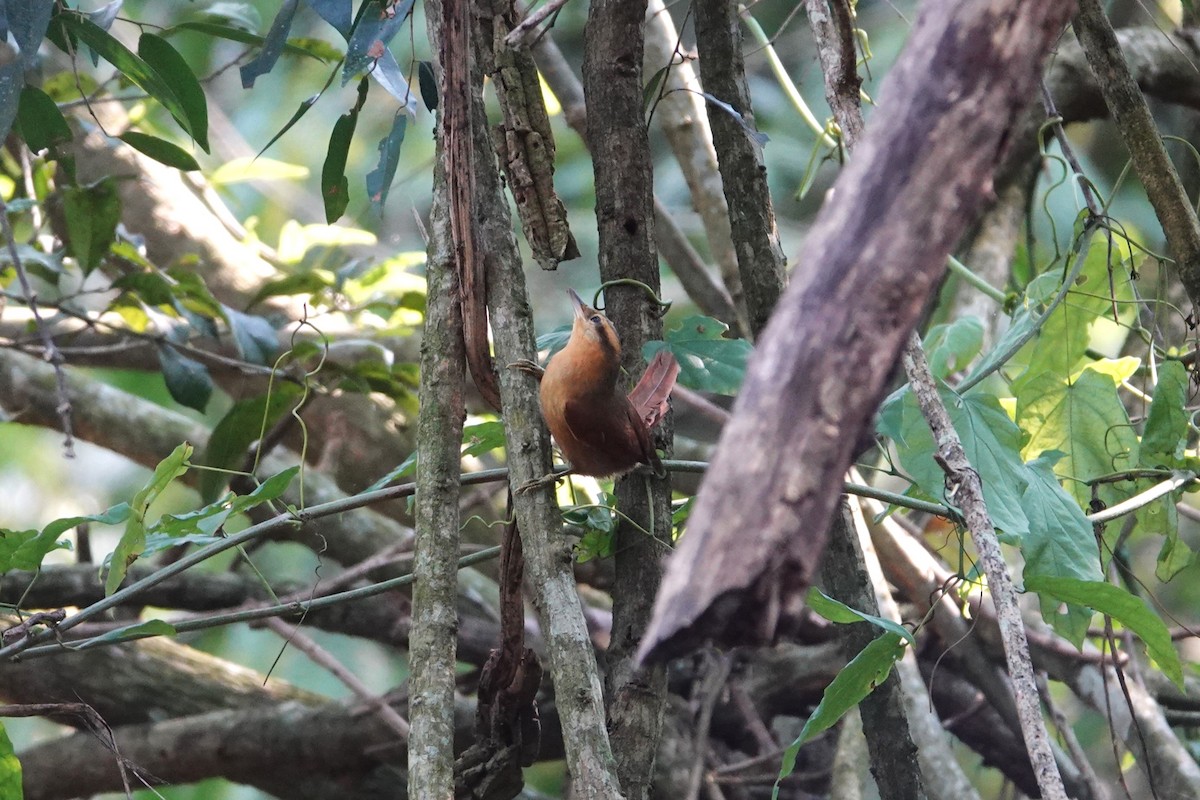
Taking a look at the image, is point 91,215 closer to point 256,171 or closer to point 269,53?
point 256,171

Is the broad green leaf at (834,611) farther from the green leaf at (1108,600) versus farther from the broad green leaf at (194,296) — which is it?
the broad green leaf at (194,296)

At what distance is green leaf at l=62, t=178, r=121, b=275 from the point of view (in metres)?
2.70

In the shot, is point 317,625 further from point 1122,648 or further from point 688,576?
point 688,576

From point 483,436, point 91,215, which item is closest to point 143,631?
point 483,436

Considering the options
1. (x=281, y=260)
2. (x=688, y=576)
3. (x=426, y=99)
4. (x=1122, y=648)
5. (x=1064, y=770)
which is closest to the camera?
(x=688, y=576)

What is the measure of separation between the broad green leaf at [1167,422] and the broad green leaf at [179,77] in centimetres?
172

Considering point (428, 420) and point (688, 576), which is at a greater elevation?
point (428, 420)

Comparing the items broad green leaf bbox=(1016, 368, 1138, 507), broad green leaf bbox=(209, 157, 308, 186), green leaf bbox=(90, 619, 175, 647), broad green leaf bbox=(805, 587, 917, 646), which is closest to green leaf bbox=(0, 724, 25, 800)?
green leaf bbox=(90, 619, 175, 647)

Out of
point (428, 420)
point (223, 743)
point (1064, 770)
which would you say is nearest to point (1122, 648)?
point (1064, 770)

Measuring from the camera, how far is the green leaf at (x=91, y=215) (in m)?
2.70

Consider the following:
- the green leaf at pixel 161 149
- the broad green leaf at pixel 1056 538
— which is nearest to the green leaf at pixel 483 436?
the broad green leaf at pixel 1056 538

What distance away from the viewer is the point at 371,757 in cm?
291

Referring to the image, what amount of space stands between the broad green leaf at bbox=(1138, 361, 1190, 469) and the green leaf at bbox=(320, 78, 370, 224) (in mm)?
1442

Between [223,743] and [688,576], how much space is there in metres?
2.62
